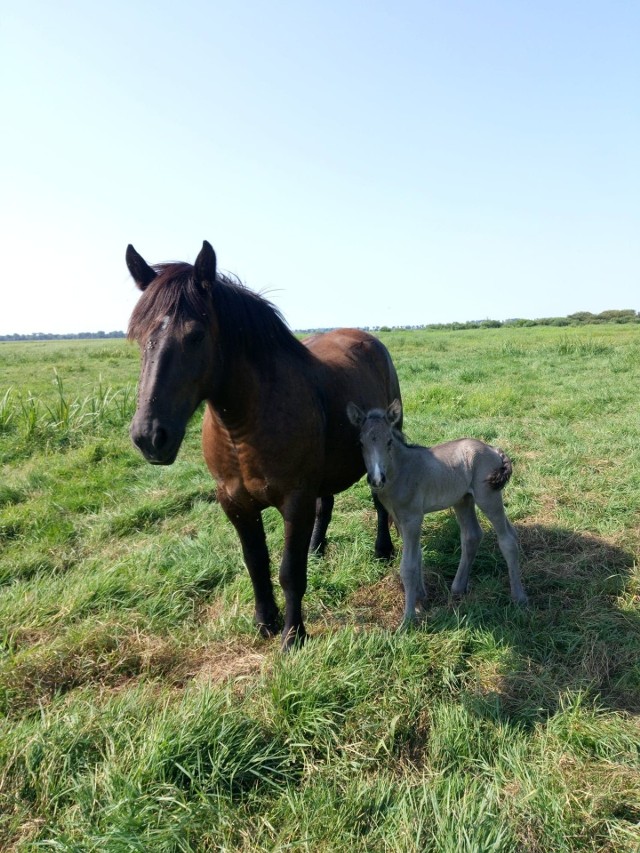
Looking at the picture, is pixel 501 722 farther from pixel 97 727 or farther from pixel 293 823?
pixel 97 727

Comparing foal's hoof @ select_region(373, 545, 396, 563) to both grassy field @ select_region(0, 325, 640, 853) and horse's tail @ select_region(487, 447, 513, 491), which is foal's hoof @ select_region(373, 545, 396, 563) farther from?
horse's tail @ select_region(487, 447, 513, 491)

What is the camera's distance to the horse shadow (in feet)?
9.33

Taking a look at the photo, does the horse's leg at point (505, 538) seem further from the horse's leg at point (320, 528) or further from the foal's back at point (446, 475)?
the horse's leg at point (320, 528)

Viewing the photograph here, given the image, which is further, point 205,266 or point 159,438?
point 205,266

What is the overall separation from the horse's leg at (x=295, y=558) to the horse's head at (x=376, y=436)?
19.6 inches

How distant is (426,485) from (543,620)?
3.77ft

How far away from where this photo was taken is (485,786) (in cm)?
223

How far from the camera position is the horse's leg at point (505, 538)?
3875 millimetres

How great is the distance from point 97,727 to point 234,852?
910 mm

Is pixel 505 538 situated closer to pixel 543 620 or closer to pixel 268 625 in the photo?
pixel 543 620

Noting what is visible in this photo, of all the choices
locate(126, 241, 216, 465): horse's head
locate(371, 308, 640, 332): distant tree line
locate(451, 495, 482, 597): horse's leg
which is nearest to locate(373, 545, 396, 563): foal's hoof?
locate(451, 495, 482, 597): horse's leg

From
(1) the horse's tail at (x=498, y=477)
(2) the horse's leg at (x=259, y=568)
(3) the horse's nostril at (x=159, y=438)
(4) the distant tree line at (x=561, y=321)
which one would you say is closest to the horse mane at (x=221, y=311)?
→ (3) the horse's nostril at (x=159, y=438)

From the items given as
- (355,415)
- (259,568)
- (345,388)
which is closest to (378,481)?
(355,415)

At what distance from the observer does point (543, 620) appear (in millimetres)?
3547
